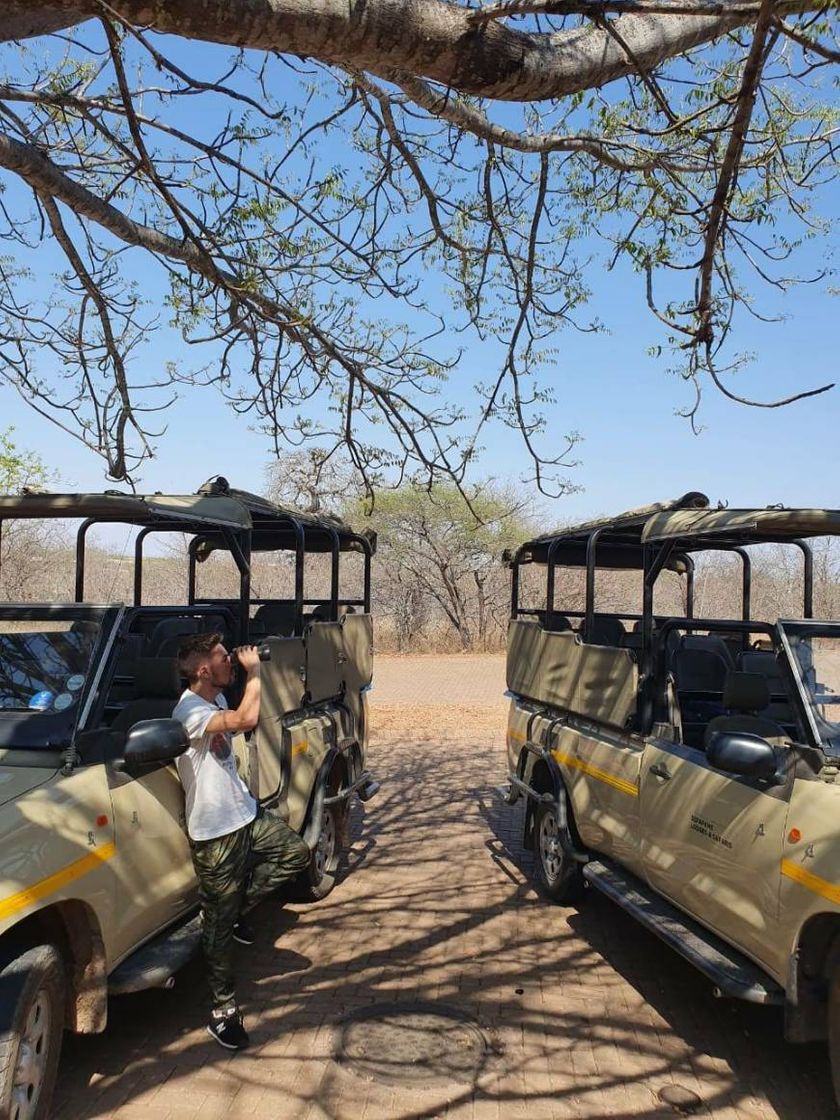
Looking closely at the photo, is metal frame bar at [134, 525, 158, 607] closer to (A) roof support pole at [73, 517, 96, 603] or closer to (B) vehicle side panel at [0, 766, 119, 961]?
(A) roof support pole at [73, 517, 96, 603]

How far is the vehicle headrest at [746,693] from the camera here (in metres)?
4.32

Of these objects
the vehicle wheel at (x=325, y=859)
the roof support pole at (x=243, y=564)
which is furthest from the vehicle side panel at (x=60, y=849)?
the vehicle wheel at (x=325, y=859)

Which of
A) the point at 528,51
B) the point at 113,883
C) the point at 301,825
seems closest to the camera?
the point at 113,883

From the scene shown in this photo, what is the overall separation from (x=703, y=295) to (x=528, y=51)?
1522mm

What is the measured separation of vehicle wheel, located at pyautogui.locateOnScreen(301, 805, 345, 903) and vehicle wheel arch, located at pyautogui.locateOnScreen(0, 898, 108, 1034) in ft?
7.60

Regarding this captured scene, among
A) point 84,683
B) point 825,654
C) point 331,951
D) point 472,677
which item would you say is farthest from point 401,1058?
point 472,677

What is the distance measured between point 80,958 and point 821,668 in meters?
3.49

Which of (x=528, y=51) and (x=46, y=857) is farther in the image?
(x=528, y=51)

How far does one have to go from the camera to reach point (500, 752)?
1243 cm

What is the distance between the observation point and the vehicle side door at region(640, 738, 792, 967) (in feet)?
12.0

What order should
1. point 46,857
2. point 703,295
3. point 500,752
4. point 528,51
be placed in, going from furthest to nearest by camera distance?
1. point 500,752
2. point 703,295
3. point 528,51
4. point 46,857

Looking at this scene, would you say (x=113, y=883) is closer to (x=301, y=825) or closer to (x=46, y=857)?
(x=46, y=857)

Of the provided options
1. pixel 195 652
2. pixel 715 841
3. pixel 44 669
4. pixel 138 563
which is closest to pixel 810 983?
pixel 715 841

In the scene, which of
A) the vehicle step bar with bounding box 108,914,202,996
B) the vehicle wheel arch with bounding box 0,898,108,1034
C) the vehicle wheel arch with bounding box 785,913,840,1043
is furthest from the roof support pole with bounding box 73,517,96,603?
the vehicle wheel arch with bounding box 785,913,840,1043
